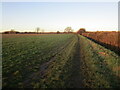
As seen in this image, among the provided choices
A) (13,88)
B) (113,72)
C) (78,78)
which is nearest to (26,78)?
(13,88)

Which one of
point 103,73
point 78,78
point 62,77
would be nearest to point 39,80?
point 62,77

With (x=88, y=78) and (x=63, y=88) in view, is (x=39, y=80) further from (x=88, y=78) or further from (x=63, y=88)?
(x=88, y=78)

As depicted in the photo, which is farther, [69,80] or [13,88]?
[69,80]

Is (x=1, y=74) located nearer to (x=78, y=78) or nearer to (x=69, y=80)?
(x=69, y=80)

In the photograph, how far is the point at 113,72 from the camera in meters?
7.80

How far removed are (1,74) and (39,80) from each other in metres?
2.87

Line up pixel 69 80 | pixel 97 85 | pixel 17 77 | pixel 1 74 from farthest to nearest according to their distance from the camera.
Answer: pixel 1 74
pixel 17 77
pixel 69 80
pixel 97 85

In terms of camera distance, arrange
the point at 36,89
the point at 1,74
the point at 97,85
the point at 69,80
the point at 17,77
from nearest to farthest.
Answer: the point at 36,89 < the point at 97,85 < the point at 69,80 < the point at 17,77 < the point at 1,74

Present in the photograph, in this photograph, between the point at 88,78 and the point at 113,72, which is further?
the point at 113,72

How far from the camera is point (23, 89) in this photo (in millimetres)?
5523

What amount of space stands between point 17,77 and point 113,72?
20.7 ft

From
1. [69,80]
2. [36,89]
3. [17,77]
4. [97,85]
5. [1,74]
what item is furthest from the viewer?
[1,74]

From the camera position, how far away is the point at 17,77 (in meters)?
6.88

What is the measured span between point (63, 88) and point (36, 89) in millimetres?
1295
